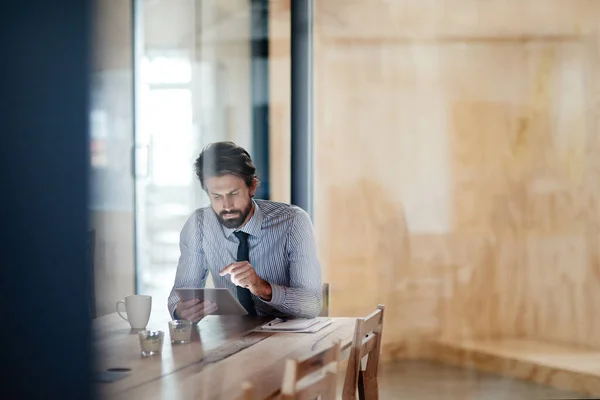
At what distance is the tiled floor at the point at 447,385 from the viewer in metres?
3.08

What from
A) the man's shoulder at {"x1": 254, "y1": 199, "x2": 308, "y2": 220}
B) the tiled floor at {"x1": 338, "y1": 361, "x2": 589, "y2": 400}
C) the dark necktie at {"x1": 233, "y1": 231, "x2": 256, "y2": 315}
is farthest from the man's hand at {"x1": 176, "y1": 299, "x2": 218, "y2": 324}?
the tiled floor at {"x1": 338, "y1": 361, "x2": 589, "y2": 400}

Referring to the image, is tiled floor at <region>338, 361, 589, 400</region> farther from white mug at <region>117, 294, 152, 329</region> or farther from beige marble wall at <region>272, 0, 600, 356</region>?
white mug at <region>117, 294, 152, 329</region>

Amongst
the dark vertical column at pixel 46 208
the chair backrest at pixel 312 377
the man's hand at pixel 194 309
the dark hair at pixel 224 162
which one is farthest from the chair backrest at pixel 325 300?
the dark vertical column at pixel 46 208

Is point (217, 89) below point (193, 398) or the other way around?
the other way around

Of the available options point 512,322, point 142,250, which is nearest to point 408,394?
point 512,322

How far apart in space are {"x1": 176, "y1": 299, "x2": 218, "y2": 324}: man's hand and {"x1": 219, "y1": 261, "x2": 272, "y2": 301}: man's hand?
16cm

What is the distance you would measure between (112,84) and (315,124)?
6.23ft

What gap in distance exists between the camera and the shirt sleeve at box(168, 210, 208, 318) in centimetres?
212

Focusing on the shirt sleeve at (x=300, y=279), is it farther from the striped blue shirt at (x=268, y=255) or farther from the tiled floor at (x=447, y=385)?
the tiled floor at (x=447, y=385)

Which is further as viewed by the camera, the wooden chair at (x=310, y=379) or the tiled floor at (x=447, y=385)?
the tiled floor at (x=447, y=385)

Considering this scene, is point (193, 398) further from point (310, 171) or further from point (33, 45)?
point (310, 171)

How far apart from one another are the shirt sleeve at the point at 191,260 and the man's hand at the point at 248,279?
0.15 meters

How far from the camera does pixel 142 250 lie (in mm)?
1701

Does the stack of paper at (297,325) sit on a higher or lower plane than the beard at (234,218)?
lower
